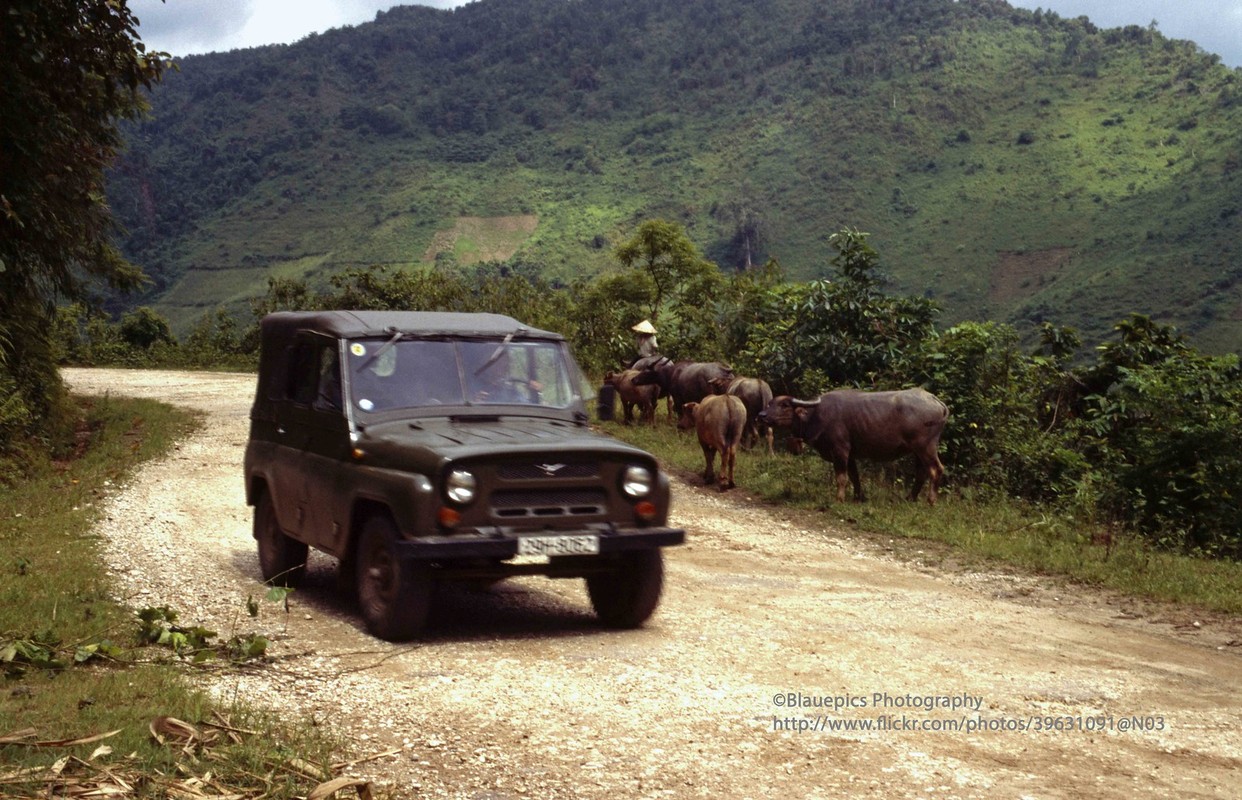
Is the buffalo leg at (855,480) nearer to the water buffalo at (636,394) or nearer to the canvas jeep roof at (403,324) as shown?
the canvas jeep roof at (403,324)

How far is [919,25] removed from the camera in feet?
478

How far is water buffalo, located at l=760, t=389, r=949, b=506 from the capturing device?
52.3 feet

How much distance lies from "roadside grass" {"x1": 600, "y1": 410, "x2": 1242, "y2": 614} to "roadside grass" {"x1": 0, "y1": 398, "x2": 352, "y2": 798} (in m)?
7.17

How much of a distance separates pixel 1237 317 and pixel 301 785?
7097 cm

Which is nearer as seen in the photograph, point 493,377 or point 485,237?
point 493,377

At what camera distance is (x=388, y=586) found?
810cm

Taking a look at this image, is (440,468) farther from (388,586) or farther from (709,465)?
(709,465)

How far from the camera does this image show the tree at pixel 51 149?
13.7 m

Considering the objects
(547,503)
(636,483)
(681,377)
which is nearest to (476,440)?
(547,503)

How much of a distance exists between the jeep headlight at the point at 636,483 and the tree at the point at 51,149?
5.74 meters

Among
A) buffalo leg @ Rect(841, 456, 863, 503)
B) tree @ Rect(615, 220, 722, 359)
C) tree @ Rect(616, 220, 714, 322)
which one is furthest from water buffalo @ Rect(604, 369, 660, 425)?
buffalo leg @ Rect(841, 456, 863, 503)

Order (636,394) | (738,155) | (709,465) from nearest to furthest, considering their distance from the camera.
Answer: (709,465), (636,394), (738,155)

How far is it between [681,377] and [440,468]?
16893 millimetres

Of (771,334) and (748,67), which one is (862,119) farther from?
(771,334)
